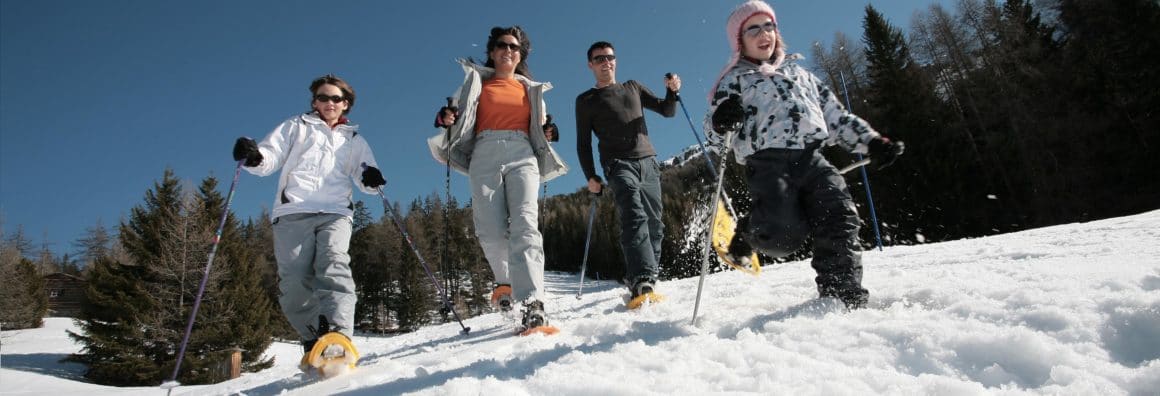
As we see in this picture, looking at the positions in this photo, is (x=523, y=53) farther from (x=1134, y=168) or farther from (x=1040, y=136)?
(x=1040, y=136)

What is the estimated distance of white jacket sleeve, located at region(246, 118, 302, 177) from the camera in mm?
3299

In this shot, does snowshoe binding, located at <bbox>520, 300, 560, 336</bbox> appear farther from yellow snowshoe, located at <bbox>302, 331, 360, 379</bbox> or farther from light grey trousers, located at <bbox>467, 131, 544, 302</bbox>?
yellow snowshoe, located at <bbox>302, 331, 360, 379</bbox>

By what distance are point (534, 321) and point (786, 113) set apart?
1.96 m

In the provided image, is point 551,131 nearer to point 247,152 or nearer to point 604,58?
point 604,58

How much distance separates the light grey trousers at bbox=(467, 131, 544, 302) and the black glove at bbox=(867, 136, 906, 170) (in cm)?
209

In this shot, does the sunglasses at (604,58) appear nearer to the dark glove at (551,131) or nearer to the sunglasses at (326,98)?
the dark glove at (551,131)

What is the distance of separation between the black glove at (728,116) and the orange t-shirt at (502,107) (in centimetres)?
164

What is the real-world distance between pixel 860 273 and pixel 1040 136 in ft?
89.9

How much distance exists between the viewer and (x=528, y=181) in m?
3.66

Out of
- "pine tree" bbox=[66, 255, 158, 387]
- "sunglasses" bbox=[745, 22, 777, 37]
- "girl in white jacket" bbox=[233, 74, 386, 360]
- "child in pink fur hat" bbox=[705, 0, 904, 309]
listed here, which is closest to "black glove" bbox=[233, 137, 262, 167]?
"girl in white jacket" bbox=[233, 74, 386, 360]

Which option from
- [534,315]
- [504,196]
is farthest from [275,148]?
[534,315]

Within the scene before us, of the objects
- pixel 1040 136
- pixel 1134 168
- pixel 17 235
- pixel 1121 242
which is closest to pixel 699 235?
pixel 1121 242

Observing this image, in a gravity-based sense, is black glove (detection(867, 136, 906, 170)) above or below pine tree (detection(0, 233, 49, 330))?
below

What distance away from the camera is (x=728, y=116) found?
282 centimetres
